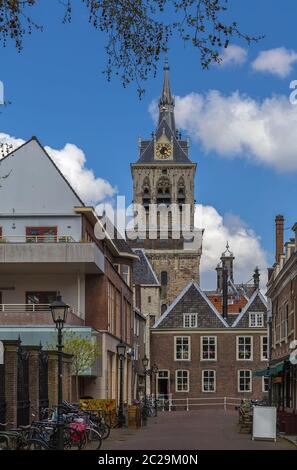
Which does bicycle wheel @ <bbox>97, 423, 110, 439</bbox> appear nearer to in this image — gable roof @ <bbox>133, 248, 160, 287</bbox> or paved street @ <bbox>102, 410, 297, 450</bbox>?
paved street @ <bbox>102, 410, 297, 450</bbox>

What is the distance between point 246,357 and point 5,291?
1357 inches

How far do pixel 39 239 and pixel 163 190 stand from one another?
79270 millimetres

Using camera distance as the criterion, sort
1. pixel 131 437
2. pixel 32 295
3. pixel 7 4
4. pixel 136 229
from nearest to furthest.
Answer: pixel 7 4 → pixel 131 437 → pixel 32 295 → pixel 136 229

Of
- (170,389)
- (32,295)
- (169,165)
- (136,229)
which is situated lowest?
(170,389)

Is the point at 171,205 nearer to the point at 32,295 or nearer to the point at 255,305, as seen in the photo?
the point at 255,305

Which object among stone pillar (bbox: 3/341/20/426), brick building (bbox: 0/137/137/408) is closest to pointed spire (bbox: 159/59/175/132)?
brick building (bbox: 0/137/137/408)

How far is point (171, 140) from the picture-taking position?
11956cm

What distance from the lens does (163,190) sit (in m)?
121

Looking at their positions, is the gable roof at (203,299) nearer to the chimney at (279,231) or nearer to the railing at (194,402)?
the railing at (194,402)

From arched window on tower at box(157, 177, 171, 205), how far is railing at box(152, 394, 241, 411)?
169ft

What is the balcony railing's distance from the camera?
4105cm

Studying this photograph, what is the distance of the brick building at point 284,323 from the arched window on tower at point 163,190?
69.1 m

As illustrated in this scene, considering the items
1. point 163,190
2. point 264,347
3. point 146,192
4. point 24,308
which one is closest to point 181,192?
point 163,190
